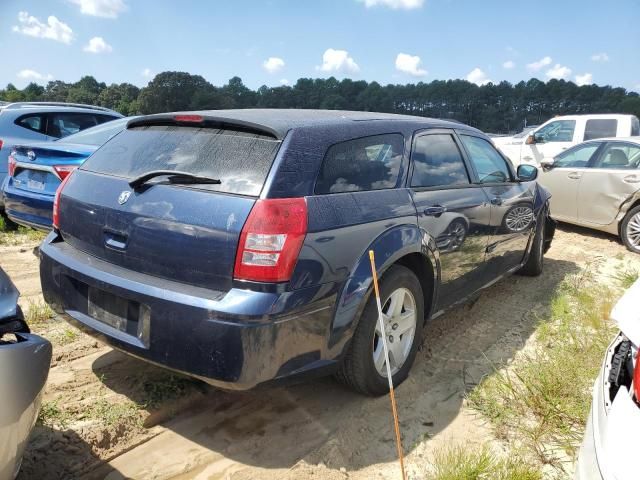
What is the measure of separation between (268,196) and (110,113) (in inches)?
274

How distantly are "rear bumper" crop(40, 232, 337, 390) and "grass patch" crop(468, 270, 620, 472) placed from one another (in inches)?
44.5

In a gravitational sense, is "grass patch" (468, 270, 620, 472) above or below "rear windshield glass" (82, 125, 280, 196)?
below

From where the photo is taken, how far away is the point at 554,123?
11438 millimetres

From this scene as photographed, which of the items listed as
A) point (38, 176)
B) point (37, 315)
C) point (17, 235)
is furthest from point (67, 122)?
point (37, 315)

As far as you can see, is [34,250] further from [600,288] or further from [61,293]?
[600,288]

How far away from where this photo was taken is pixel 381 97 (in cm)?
5719

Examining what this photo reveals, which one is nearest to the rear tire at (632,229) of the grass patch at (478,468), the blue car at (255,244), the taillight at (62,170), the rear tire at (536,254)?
the rear tire at (536,254)

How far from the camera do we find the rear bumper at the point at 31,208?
5188mm

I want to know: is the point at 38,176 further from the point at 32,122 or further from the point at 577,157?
the point at 577,157

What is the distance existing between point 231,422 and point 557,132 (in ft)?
35.4

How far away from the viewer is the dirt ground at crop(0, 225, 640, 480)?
2486 millimetres

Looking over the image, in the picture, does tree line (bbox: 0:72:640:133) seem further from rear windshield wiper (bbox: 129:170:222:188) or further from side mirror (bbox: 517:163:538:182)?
rear windshield wiper (bbox: 129:170:222:188)

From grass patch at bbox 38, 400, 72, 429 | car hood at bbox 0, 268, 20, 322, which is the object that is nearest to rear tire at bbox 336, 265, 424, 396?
grass patch at bbox 38, 400, 72, 429

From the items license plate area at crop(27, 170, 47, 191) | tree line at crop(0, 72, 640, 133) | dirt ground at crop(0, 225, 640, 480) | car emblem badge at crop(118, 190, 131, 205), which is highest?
tree line at crop(0, 72, 640, 133)
